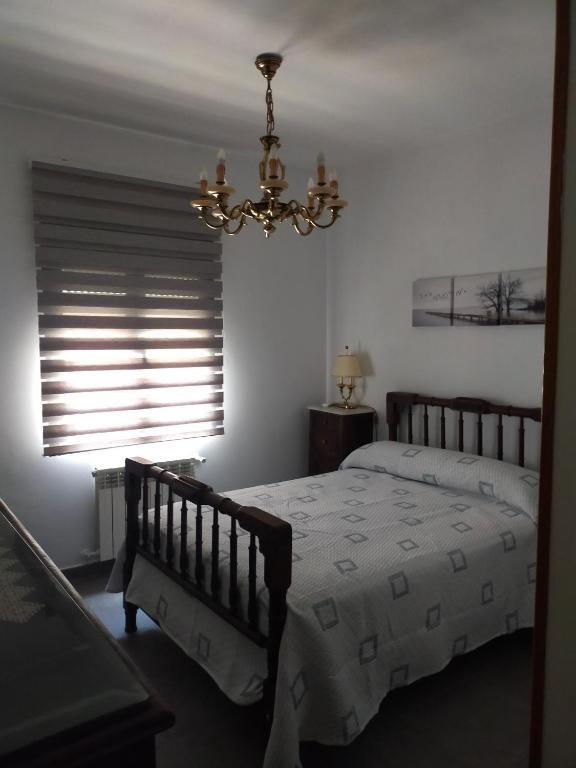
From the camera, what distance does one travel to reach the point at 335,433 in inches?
159

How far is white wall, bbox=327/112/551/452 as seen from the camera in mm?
3279

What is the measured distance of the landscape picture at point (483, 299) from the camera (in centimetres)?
324

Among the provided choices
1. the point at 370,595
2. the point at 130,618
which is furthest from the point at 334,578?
the point at 130,618

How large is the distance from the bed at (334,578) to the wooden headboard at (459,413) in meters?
0.02

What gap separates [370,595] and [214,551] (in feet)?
1.95

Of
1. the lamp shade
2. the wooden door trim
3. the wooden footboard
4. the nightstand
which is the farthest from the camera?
the lamp shade

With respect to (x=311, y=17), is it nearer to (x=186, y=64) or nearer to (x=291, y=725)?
(x=186, y=64)

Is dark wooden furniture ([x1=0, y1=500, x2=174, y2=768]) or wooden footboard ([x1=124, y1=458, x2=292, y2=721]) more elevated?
dark wooden furniture ([x1=0, y1=500, x2=174, y2=768])

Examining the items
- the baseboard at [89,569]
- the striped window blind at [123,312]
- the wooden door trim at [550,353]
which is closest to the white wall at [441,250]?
the striped window blind at [123,312]

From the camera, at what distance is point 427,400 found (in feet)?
12.3

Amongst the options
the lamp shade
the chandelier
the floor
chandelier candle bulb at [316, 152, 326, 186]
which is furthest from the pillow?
chandelier candle bulb at [316, 152, 326, 186]

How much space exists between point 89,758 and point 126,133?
3.45 metres

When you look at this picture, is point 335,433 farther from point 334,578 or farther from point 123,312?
point 334,578

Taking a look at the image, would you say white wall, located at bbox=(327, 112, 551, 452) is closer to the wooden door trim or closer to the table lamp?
Result: the table lamp
